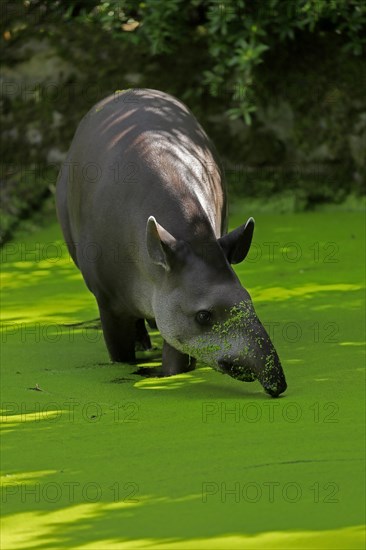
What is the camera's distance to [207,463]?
579 cm

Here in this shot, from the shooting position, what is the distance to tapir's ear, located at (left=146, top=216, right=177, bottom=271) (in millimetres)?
6832

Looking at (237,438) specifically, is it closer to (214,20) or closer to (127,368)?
(127,368)

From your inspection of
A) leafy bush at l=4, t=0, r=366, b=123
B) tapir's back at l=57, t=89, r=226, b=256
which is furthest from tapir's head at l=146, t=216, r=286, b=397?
leafy bush at l=4, t=0, r=366, b=123

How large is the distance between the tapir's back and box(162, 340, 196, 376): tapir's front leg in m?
0.66

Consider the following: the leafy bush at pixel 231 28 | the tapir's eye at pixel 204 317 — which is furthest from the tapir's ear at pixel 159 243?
the leafy bush at pixel 231 28

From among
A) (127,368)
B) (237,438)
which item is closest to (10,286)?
(127,368)

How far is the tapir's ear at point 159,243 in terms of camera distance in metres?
6.83

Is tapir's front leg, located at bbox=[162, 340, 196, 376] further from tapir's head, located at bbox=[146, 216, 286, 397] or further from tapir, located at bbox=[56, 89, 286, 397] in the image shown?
tapir's head, located at bbox=[146, 216, 286, 397]

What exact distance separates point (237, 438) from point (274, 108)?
6.54m

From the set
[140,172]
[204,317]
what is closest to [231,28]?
[140,172]

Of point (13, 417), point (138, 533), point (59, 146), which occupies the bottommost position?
point (59, 146)

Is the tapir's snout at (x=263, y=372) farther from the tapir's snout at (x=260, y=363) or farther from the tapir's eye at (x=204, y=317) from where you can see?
the tapir's eye at (x=204, y=317)

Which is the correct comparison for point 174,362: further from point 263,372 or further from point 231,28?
point 231,28

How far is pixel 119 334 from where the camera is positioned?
25.5 ft
